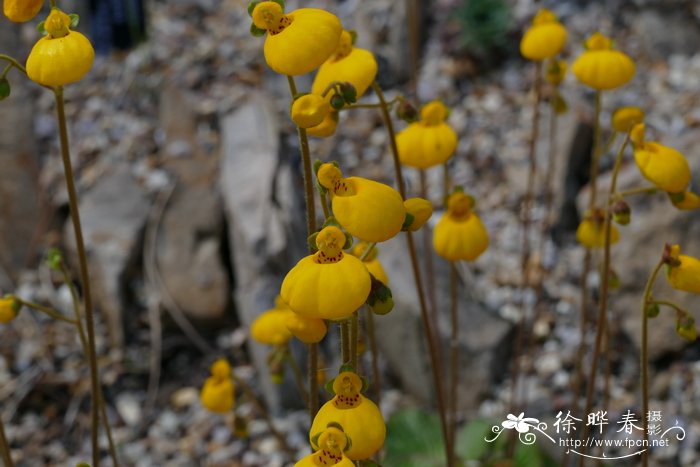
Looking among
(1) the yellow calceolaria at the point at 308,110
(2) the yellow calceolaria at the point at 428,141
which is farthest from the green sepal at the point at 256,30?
(2) the yellow calceolaria at the point at 428,141

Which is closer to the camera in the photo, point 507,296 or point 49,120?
point 507,296

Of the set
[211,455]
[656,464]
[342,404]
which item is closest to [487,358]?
[656,464]

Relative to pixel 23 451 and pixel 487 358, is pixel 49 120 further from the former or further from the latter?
pixel 487 358

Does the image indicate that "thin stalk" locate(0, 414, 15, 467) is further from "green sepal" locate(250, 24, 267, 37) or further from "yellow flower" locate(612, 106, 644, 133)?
"yellow flower" locate(612, 106, 644, 133)

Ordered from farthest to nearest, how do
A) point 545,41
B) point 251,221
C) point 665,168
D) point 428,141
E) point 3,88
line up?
1. point 251,221
2. point 545,41
3. point 428,141
4. point 665,168
5. point 3,88

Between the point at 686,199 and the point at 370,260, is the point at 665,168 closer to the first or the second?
the point at 686,199

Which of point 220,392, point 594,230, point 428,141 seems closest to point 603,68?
point 594,230
